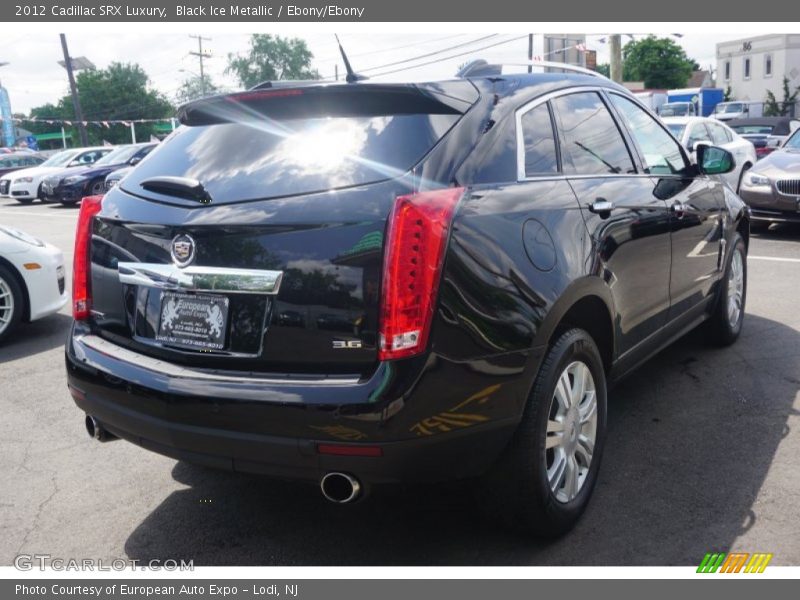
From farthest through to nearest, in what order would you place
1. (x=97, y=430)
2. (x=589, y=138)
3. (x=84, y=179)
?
(x=84, y=179), (x=589, y=138), (x=97, y=430)

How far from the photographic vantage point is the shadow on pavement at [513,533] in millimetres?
3117

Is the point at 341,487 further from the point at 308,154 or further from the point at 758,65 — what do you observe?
the point at 758,65

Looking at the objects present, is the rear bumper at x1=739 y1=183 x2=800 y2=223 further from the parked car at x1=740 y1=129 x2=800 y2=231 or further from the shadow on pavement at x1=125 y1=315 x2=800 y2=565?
the shadow on pavement at x1=125 y1=315 x2=800 y2=565

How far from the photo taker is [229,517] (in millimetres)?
3500

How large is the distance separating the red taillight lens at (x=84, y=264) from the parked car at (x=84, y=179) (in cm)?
1939

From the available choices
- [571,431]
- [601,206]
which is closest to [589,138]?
[601,206]

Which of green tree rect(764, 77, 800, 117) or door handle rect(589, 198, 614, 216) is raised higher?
door handle rect(589, 198, 614, 216)

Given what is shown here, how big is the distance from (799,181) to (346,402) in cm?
949

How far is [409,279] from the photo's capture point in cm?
261

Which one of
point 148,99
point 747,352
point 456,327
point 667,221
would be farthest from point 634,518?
point 148,99

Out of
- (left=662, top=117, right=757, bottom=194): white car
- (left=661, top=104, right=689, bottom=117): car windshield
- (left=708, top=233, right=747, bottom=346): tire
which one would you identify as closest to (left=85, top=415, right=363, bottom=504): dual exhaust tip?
(left=708, top=233, right=747, bottom=346): tire

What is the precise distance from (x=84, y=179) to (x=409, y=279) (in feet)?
72.5

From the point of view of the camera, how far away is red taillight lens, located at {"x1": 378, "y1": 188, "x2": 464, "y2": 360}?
2605mm

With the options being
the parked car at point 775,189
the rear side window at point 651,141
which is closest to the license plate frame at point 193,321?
the rear side window at point 651,141
